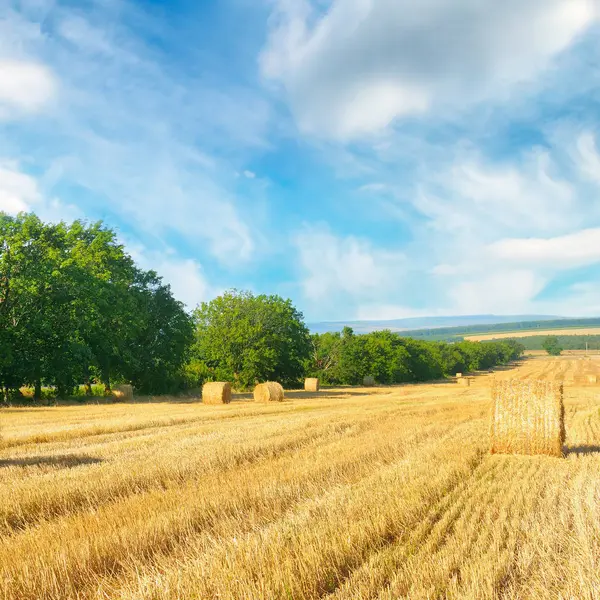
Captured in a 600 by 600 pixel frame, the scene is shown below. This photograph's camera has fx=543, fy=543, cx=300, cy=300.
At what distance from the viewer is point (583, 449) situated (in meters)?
10.7

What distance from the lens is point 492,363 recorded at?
130125mm

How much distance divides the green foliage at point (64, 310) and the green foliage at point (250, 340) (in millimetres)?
8973

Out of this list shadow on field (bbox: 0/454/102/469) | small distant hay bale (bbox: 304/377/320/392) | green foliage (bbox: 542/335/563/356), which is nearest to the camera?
shadow on field (bbox: 0/454/102/469)

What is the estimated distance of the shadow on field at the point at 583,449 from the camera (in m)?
10.4

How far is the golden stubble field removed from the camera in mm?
3990

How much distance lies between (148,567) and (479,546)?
2.78 meters

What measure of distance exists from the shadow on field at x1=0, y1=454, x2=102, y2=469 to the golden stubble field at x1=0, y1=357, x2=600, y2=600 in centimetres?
7

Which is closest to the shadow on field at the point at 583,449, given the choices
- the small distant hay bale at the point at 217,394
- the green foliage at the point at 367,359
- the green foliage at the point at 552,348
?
the small distant hay bale at the point at 217,394

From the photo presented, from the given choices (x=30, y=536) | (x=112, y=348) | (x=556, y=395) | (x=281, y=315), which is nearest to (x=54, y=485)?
(x=30, y=536)

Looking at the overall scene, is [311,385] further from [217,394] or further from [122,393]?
[122,393]

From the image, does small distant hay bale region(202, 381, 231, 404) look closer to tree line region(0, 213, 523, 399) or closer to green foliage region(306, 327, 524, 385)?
tree line region(0, 213, 523, 399)

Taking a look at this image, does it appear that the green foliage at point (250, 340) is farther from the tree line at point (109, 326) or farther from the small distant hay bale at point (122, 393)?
the small distant hay bale at point (122, 393)

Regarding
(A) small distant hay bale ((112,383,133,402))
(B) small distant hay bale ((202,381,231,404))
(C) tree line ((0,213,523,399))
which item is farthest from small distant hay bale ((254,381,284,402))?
(C) tree line ((0,213,523,399))

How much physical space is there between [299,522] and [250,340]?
38714 mm
